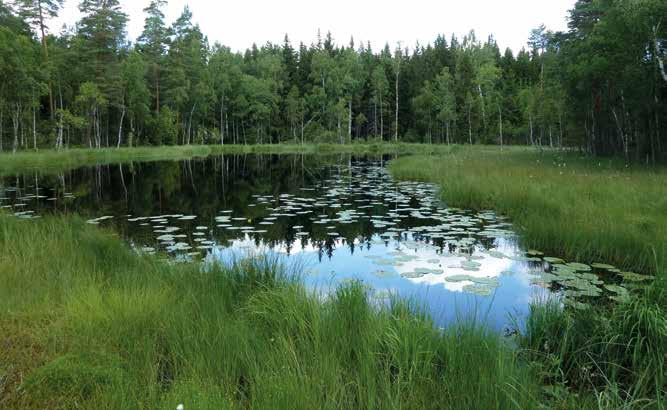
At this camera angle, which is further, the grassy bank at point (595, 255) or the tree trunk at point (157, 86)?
the tree trunk at point (157, 86)

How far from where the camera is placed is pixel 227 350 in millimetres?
3779

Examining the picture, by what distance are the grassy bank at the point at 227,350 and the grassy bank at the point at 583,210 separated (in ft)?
9.99

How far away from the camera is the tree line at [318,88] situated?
70.0ft

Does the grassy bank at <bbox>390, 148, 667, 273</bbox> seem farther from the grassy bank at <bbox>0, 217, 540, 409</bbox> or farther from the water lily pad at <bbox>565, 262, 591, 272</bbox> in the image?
the grassy bank at <bbox>0, 217, 540, 409</bbox>

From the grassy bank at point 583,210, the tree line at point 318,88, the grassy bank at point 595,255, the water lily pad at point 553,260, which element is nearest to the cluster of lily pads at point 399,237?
the water lily pad at point 553,260

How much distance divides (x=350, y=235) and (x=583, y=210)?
515 cm

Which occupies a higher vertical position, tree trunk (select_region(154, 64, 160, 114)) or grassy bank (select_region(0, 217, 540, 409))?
tree trunk (select_region(154, 64, 160, 114))

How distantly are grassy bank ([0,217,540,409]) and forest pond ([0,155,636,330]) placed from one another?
2.44 feet

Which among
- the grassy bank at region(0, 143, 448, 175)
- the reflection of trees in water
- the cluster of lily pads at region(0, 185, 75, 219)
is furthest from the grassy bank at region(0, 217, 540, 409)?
the grassy bank at region(0, 143, 448, 175)

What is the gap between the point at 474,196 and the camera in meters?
13.9

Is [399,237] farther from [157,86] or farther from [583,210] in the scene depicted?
[157,86]

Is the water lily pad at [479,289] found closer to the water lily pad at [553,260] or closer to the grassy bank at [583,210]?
the water lily pad at [553,260]

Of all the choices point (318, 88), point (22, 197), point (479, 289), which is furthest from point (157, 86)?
point (479, 289)

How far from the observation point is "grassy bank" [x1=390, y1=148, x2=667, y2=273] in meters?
7.73
